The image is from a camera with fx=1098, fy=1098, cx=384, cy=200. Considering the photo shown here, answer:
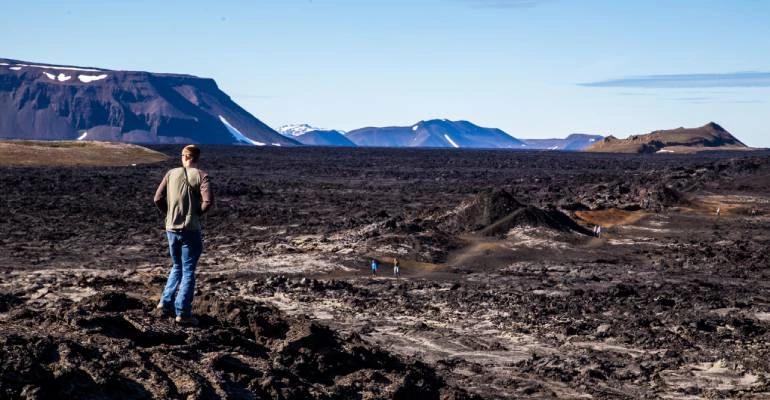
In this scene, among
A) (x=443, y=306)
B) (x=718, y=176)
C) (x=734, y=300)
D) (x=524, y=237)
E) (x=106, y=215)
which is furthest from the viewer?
(x=718, y=176)

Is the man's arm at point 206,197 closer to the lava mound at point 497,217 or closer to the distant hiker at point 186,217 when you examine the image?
the distant hiker at point 186,217

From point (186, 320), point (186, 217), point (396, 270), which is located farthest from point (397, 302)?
point (186, 217)

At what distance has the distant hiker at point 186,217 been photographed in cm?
1118

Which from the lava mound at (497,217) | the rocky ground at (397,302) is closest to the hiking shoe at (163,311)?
the rocky ground at (397,302)

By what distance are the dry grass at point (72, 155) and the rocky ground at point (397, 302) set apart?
1187 inches

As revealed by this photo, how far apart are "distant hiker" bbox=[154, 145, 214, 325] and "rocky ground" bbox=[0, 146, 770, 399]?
18.0 inches

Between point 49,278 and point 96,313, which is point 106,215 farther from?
point 96,313

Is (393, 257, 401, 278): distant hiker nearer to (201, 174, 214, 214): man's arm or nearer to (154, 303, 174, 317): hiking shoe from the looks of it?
(154, 303, 174, 317): hiking shoe

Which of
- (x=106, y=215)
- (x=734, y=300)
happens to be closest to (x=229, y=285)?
(x=734, y=300)

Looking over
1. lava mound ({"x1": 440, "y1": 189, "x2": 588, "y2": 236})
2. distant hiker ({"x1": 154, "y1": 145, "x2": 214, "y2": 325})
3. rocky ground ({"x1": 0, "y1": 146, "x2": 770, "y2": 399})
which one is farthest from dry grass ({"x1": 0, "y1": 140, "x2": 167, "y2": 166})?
distant hiker ({"x1": 154, "y1": 145, "x2": 214, "y2": 325})

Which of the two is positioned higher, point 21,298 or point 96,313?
point 96,313

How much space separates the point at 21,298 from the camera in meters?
17.5

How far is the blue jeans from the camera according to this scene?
11.2 m

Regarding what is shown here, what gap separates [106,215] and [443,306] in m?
20.8
